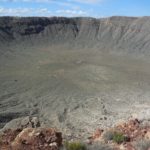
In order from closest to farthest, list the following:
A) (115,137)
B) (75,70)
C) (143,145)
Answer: (143,145), (115,137), (75,70)

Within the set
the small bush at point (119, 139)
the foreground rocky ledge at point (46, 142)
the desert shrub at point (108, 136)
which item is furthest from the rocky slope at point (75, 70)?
the foreground rocky ledge at point (46, 142)

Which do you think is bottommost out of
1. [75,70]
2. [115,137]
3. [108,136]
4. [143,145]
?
[75,70]

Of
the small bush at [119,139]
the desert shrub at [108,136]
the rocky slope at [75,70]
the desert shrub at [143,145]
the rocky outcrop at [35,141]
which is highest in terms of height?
the rocky outcrop at [35,141]

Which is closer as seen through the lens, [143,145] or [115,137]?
[143,145]

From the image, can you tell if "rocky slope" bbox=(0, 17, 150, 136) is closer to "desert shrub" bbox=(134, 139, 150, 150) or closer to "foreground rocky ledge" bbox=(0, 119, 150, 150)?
"foreground rocky ledge" bbox=(0, 119, 150, 150)

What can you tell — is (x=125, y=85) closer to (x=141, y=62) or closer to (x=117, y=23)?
(x=141, y=62)

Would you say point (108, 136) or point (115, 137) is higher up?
point (115, 137)

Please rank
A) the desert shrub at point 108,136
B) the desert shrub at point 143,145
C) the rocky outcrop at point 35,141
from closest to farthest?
the rocky outcrop at point 35,141
the desert shrub at point 143,145
the desert shrub at point 108,136

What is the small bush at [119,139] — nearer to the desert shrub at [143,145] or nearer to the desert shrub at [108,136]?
the desert shrub at [108,136]

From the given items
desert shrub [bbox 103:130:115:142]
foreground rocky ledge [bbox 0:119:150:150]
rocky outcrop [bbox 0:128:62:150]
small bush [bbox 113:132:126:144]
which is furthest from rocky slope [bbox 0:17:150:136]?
rocky outcrop [bbox 0:128:62:150]

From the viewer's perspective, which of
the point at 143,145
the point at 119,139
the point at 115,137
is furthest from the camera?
the point at 115,137

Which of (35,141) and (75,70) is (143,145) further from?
(75,70)

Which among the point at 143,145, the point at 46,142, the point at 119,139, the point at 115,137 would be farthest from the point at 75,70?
the point at 143,145
